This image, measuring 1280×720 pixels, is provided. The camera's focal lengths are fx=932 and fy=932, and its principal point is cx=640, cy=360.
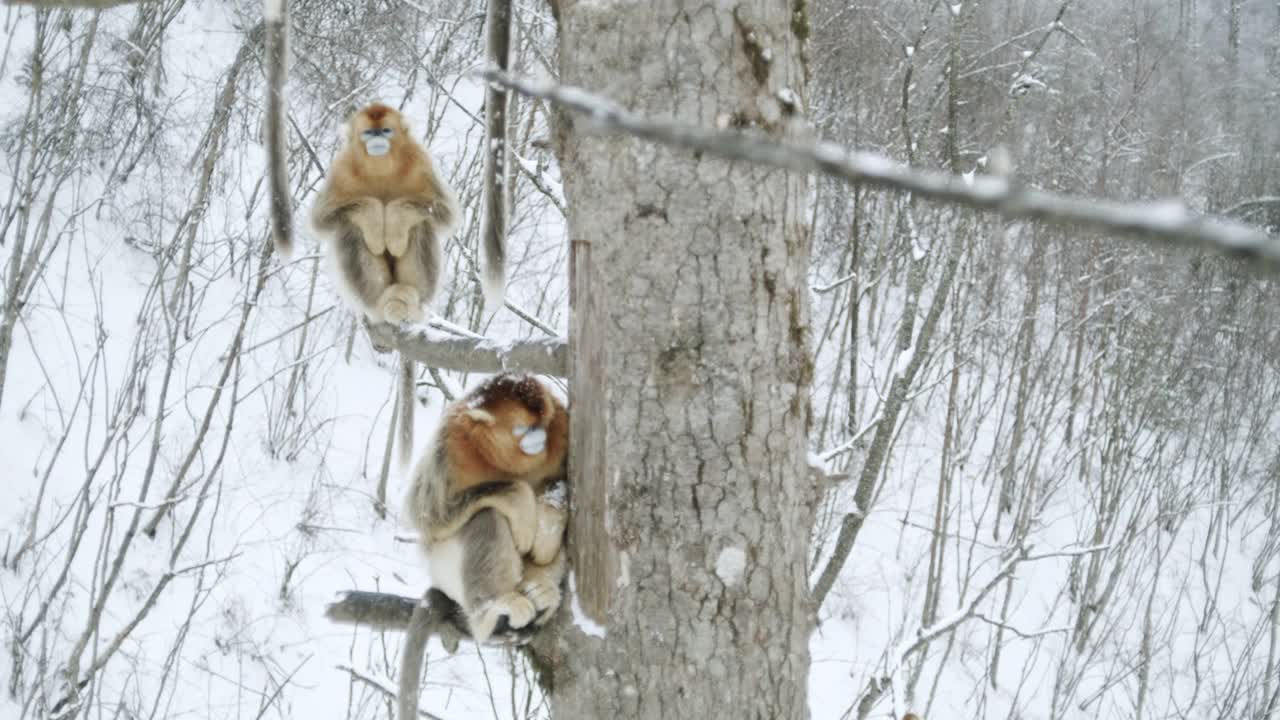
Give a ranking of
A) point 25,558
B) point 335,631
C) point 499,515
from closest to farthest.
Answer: point 499,515 < point 25,558 < point 335,631

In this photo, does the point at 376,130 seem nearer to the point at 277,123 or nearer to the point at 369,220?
the point at 369,220

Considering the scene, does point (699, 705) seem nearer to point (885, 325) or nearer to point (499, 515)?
point (499, 515)

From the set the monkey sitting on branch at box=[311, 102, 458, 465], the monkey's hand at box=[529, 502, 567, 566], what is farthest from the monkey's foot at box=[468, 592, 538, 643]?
the monkey sitting on branch at box=[311, 102, 458, 465]

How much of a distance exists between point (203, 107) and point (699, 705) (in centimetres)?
753

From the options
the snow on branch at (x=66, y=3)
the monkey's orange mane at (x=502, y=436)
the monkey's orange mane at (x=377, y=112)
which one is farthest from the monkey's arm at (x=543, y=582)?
the monkey's orange mane at (x=377, y=112)

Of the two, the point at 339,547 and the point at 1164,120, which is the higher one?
the point at 1164,120

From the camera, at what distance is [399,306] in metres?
3.41

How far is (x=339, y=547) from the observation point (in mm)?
6172

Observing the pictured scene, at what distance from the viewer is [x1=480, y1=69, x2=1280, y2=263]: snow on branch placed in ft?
1.19

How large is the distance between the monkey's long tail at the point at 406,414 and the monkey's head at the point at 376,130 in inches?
29.9

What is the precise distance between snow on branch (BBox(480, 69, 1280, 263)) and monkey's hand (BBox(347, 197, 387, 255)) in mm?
3102

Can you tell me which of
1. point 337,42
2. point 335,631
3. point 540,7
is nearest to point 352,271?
point 335,631

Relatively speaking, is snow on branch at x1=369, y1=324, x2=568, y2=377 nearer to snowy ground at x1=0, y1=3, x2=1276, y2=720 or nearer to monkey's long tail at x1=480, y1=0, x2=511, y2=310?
monkey's long tail at x1=480, y1=0, x2=511, y2=310

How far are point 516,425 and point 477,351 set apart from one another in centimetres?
18
